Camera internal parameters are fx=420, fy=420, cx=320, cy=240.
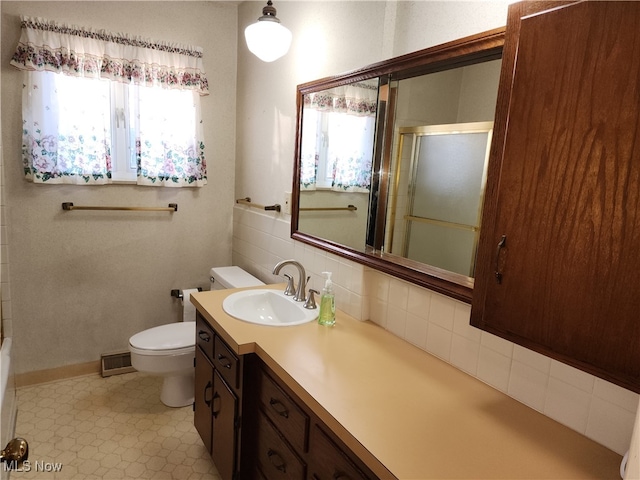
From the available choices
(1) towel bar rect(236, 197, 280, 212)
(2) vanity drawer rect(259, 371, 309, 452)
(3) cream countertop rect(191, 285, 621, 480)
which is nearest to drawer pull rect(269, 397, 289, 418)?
(2) vanity drawer rect(259, 371, 309, 452)

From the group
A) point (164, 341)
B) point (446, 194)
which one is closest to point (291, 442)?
point (446, 194)

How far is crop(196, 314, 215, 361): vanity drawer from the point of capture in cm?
183

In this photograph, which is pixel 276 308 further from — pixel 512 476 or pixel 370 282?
pixel 512 476

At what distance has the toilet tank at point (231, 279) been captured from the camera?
2.52 meters

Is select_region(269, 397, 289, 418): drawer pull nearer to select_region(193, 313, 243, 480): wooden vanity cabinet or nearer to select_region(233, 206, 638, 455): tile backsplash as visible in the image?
select_region(193, 313, 243, 480): wooden vanity cabinet

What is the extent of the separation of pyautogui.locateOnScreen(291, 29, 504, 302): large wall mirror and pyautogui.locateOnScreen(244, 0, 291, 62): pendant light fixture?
22cm

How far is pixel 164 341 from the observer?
2379 mm

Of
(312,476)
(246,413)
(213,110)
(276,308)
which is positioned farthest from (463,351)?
(213,110)

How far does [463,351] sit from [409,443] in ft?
1.57

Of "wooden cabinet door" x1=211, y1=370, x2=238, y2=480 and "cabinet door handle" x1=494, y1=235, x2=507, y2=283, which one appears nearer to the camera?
"cabinet door handle" x1=494, y1=235, x2=507, y2=283

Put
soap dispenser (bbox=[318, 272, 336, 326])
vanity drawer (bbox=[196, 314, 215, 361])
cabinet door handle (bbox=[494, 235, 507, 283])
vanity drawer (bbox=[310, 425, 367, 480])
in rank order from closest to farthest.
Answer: cabinet door handle (bbox=[494, 235, 507, 283])
vanity drawer (bbox=[310, 425, 367, 480])
soap dispenser (bbox=[318, 272, 336, 326])
vanity drawer (bbox=[196, 314, 215, 361])

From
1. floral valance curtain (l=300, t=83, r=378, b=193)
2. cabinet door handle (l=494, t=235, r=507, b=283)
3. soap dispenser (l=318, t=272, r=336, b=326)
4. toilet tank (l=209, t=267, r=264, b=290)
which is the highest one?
floral valance curtain (l=300, t=83, r=378, b=193)

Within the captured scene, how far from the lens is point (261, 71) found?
2.59 m

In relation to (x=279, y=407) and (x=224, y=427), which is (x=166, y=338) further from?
(x=279, y=407)
